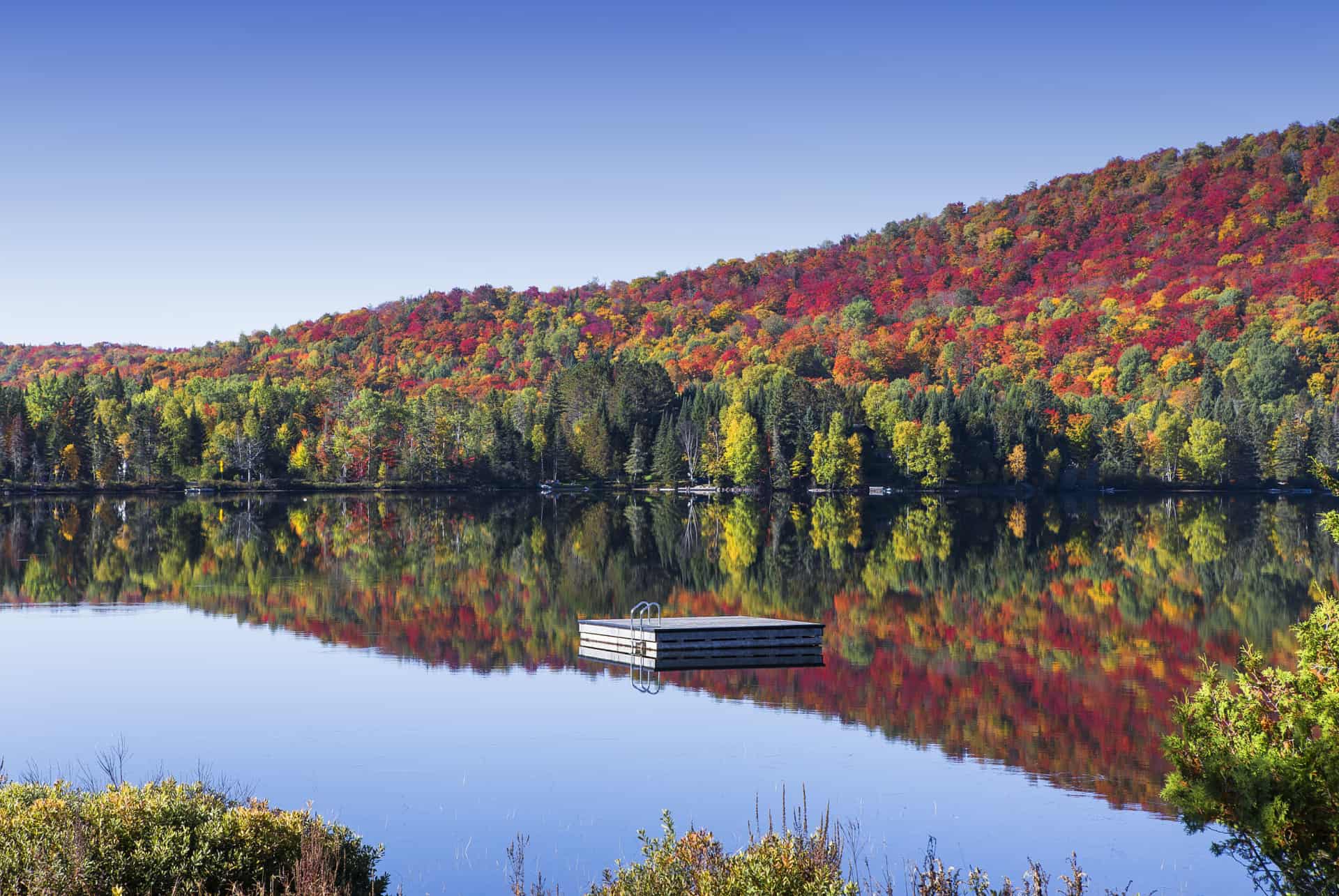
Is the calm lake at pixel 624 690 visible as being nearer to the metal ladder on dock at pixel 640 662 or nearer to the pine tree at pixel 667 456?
the metal ladder on dock at pixel 640 662

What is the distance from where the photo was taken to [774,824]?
1667 centimetres

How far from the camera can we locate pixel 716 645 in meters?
27.7

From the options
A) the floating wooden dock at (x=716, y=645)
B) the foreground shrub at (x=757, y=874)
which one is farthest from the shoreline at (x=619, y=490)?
the foreground shrub at (x=757, y=874)

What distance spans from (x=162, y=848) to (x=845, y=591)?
1242 inches

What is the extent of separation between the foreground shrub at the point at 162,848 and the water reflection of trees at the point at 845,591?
1135 cm

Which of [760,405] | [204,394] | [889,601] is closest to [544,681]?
[889,601]

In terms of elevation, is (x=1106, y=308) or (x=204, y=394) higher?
(x=1106, y=308)

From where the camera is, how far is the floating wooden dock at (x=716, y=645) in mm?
27406

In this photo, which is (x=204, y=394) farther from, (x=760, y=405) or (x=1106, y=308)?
(x=1106, y=308)

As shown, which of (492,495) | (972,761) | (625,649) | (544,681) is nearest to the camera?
(972,761)

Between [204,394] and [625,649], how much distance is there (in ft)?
414

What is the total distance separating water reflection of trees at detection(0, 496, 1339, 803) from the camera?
23547 mm

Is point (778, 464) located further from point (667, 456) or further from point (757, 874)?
point (757, 874)

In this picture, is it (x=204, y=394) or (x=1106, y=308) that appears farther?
(x=1106, y=308)
